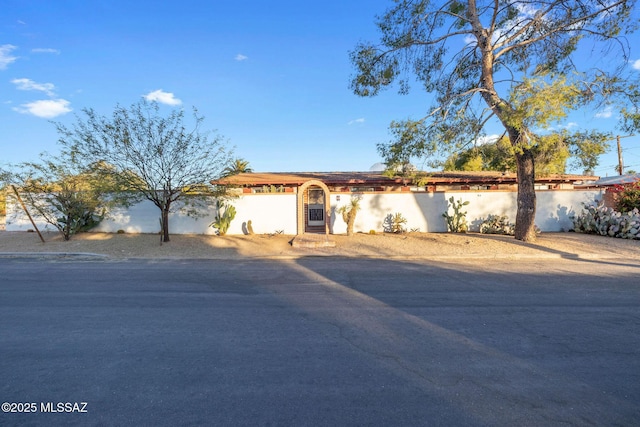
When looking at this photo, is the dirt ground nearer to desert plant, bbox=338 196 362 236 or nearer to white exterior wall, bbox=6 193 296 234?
desert plant, bbox=338 196 362 236

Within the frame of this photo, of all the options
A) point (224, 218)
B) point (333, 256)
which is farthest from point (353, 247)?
point (224, 218)

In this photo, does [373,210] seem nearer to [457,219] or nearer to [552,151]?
[457,219]

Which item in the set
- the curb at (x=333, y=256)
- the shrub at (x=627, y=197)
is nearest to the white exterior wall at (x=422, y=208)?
the shrub at (x=627, y=197)

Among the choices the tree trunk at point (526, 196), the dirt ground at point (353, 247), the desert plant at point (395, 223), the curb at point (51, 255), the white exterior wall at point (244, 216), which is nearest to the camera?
the dirt ground at point (353, 247)

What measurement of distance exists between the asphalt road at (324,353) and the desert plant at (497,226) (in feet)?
26.4

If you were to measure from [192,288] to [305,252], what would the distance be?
A: 531cm

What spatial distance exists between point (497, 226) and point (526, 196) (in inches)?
127

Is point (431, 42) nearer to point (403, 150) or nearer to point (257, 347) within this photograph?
point (403, 150)

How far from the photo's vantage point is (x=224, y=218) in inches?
623

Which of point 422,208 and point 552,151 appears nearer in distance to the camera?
point 552,151

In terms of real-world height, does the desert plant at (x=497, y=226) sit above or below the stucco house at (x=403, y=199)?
below

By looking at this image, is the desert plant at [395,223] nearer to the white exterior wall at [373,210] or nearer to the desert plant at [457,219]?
the white exterior wall at [373,210]

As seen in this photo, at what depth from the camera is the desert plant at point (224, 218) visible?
1574 centimetres

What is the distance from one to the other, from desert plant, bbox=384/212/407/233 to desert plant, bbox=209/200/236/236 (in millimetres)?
7276
